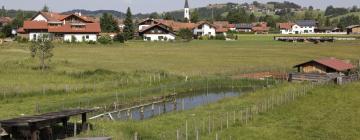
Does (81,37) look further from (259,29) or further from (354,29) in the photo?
(354,29)

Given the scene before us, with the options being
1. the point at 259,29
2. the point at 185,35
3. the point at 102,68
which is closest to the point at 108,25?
the point at 185,35

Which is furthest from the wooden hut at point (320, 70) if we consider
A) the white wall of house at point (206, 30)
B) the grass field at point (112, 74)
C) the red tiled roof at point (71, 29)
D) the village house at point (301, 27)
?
the village house at point (301, 27)

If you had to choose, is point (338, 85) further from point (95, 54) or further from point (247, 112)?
point (95, 54)

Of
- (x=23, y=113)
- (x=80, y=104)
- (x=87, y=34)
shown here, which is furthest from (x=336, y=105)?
(x=87, y=34)

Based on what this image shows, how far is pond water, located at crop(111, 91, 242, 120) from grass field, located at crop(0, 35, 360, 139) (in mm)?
1779

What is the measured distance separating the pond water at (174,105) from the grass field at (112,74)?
1.78 meters

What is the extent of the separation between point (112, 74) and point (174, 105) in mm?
13310

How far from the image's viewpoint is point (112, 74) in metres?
51.7

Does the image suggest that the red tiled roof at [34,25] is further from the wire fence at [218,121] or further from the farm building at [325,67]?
the wire fence at [218,121]

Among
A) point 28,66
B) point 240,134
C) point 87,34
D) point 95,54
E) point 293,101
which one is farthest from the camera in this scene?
point 87,34

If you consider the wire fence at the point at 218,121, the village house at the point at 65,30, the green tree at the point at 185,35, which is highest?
the village house at the point at 65,30

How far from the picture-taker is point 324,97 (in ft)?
133

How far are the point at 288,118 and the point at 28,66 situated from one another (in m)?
34.4

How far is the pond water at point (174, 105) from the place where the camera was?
36331 mm
